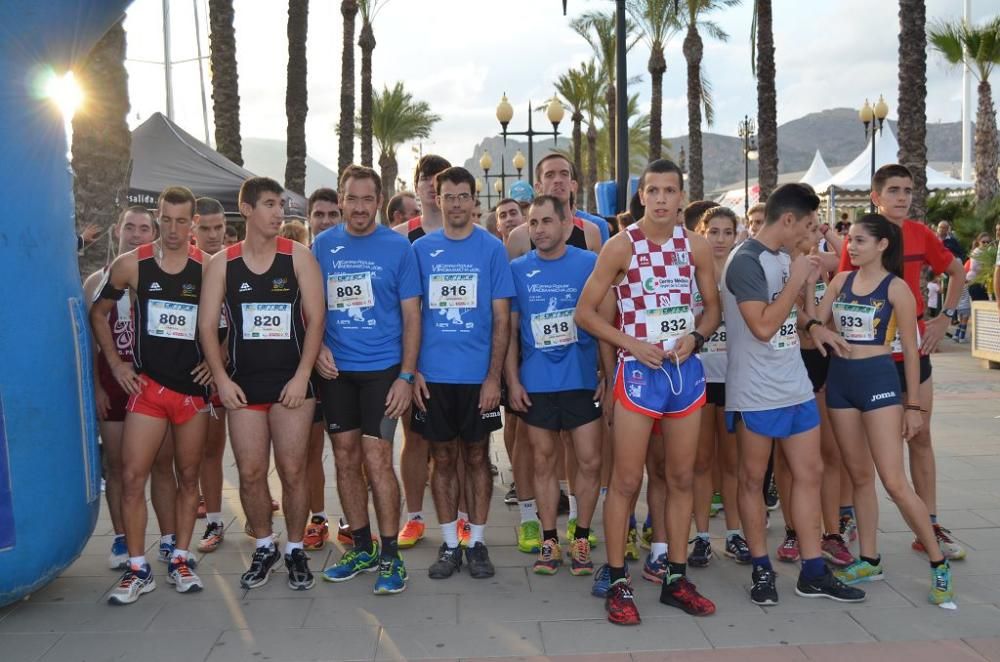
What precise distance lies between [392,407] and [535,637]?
1.34m

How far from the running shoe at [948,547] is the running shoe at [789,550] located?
2.04ft

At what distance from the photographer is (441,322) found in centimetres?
464

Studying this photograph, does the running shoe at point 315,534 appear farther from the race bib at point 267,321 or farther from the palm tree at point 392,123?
the palm tree at point 392,123

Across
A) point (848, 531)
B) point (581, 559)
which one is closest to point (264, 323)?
point (581, 559)

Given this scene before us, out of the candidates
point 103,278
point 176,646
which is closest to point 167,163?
point 103,278

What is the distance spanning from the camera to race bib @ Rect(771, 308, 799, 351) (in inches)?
164

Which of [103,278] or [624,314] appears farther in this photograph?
[103,278]

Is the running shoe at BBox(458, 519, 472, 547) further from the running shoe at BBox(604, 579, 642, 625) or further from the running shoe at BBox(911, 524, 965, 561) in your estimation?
the running shoe at BBox(911, 524, 965, 561)

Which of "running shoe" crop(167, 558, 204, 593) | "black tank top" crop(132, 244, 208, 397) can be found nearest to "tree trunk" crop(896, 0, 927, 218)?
"black tank top" crop(132, 244, 208, 397)

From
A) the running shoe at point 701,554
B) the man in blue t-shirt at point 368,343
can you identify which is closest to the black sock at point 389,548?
the man in blue t-shirt at point 368,343

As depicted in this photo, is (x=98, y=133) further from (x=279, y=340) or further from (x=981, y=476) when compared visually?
(x=981, y=476)

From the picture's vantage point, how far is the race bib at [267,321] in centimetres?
438

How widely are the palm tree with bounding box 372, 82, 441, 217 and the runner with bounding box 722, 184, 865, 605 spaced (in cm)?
3654

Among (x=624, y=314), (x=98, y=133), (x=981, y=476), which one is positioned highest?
(x=98, y=133)
